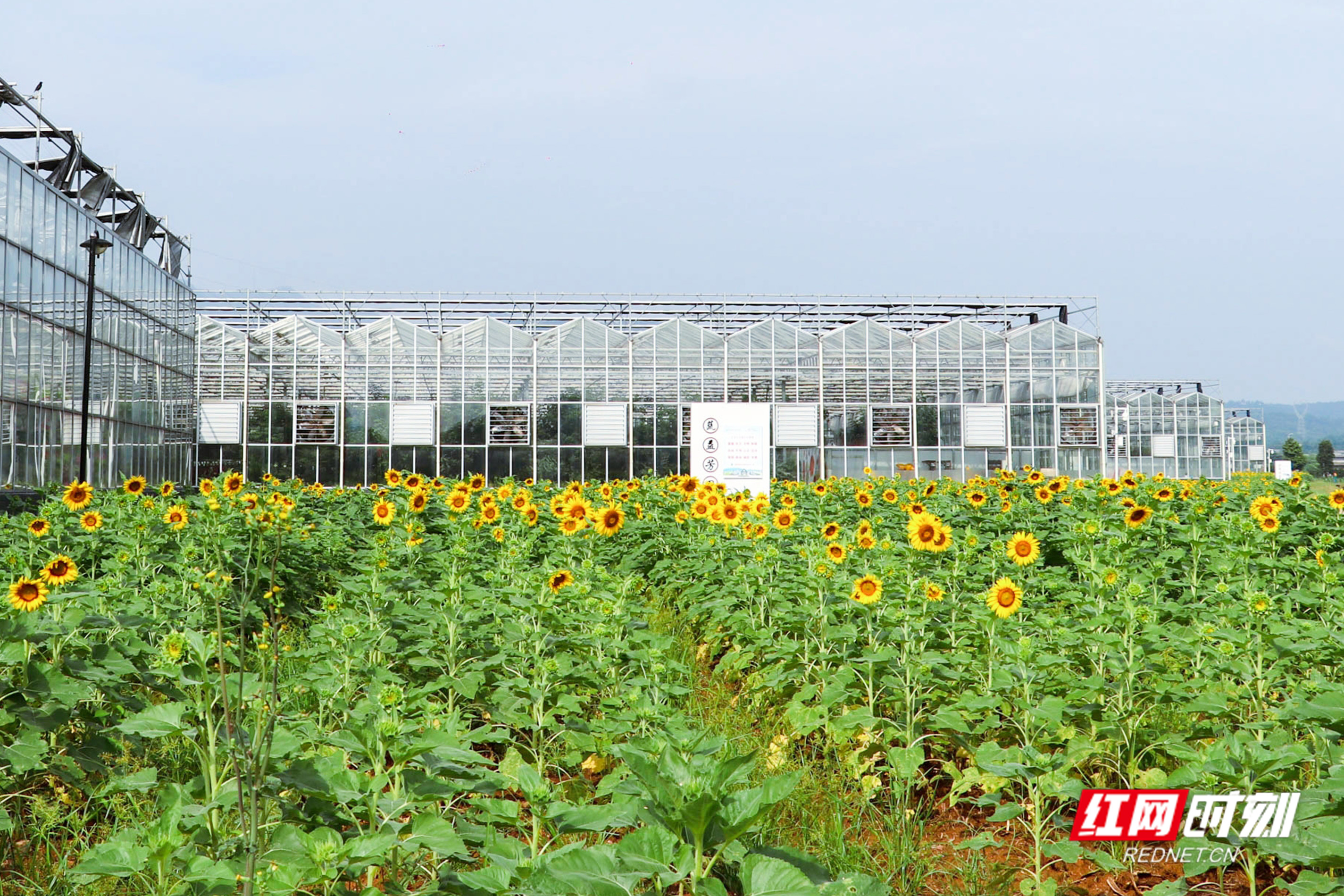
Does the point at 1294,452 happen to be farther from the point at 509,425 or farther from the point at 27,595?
the point at 27,595

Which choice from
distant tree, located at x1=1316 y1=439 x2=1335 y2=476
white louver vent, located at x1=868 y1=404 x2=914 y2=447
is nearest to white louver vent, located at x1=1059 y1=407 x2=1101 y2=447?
white louver vent, located at x1=868 y1=404 x2=914 y2=447

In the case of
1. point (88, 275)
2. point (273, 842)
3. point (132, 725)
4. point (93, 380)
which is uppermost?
point (88, 275)

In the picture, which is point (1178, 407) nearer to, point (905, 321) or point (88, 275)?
point (905, 321)

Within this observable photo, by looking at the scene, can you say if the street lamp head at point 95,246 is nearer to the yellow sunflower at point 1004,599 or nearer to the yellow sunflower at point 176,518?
the yellow sunflower at point 176,518

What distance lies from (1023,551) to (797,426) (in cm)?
2335

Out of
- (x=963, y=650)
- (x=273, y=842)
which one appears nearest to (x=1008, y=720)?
(x=963, y=650)

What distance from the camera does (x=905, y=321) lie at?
32500mm

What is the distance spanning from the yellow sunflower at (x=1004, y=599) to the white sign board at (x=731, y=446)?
30.2 ft

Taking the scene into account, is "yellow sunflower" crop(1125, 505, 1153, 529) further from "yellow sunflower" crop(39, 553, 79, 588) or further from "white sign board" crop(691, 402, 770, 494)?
"white sign board" crop(691, 402, 770, 494)

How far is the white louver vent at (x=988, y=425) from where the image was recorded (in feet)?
94.2

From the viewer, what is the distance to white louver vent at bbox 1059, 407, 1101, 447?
94.7ft

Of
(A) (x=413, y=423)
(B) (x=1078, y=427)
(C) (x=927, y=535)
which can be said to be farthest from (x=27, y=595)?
(B) (x=1078, y=427)

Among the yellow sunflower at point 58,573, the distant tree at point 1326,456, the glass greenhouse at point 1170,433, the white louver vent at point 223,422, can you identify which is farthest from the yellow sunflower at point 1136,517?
the distant tree at point 1326,456

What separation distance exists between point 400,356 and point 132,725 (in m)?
27.2
